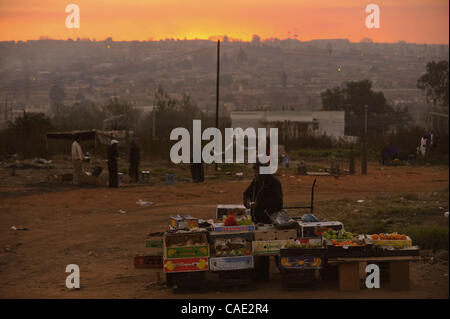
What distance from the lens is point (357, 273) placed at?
8422 millimetres

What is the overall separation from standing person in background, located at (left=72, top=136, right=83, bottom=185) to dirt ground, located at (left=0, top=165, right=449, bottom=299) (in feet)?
1.12

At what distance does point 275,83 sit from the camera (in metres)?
108

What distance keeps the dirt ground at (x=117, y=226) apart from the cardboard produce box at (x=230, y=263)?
1.00 feet

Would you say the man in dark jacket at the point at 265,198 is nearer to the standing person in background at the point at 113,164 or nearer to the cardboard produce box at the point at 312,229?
the cardboard produce box at the point at 312,229

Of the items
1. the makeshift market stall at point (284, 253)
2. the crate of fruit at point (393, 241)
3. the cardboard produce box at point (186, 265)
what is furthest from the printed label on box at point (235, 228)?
the crate of fruit at point (393, 241)

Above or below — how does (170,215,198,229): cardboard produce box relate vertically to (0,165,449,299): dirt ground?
above

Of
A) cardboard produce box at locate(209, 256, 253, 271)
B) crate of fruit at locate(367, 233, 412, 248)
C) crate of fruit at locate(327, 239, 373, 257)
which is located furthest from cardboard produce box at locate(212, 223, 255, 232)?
crate of fruit at locate(367, 233, 412, 248)

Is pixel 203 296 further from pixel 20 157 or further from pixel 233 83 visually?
pixel 233 83

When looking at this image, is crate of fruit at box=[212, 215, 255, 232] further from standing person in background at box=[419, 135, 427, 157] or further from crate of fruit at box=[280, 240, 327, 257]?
standing person in background at box=[419, 135, 427, 157]

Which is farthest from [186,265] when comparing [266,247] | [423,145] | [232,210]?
[423,145]

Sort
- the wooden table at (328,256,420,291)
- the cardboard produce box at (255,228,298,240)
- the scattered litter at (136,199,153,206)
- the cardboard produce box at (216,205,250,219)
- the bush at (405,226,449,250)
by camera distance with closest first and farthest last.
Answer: the wooden table at (328,256,420,291) < the cardboard produce box at (255,228,298,240) < the cardboard produce box at (216,205,250,219) < the bush at (405,226,449,250) < the scattered litter at (136,199,153,206)

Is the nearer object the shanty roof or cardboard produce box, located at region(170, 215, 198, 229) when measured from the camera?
cardboard produce box, located at region(170, 215, 198, 229)

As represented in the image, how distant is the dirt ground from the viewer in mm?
8719

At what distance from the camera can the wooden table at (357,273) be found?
8.40 metres
